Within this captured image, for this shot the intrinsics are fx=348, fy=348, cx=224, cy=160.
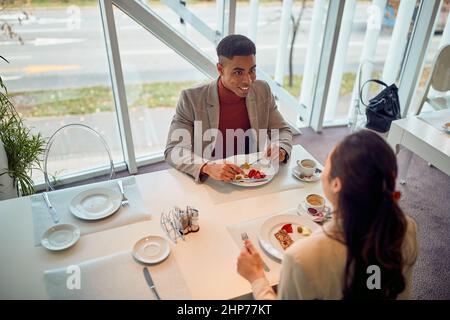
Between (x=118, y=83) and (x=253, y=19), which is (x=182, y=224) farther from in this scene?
(x=253, y=19)

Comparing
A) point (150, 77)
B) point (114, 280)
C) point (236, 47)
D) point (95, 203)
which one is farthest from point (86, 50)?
point (114, 280)

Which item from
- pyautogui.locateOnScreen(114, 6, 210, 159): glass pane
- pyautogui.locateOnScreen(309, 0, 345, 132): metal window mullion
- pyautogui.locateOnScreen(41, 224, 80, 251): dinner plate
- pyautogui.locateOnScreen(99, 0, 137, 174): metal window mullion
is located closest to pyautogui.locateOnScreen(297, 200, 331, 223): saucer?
pyautogui.locateOnScreen(41, 224, 80, 251): dinner plate

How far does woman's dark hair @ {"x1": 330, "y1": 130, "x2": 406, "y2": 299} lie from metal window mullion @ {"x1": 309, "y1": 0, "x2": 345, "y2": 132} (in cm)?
265

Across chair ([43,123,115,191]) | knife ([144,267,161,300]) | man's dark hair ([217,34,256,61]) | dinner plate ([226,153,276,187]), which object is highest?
man's dark hair ([217,34,256,61])

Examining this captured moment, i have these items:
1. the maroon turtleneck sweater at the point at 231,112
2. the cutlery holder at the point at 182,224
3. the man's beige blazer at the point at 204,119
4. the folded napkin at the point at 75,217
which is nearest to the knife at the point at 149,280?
the cutlery holder at the point at 182,224

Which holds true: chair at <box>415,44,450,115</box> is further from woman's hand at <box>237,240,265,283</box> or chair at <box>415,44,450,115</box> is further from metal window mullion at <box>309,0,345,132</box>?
woman's hand at <box>237,240,265,283</box>

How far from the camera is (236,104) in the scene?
1.99 m

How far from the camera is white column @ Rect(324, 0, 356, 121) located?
10.9 feet

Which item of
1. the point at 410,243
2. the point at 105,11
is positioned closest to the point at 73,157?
the point at 105,11

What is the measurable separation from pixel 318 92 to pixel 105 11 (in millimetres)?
2160

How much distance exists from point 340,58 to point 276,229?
276 centimetres

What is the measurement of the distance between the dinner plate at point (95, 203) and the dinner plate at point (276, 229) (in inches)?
23.3

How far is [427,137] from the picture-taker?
219 centimetres

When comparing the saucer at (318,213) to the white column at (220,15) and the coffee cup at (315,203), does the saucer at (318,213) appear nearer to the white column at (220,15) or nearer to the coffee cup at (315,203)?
the coffee cup at (315,203)
